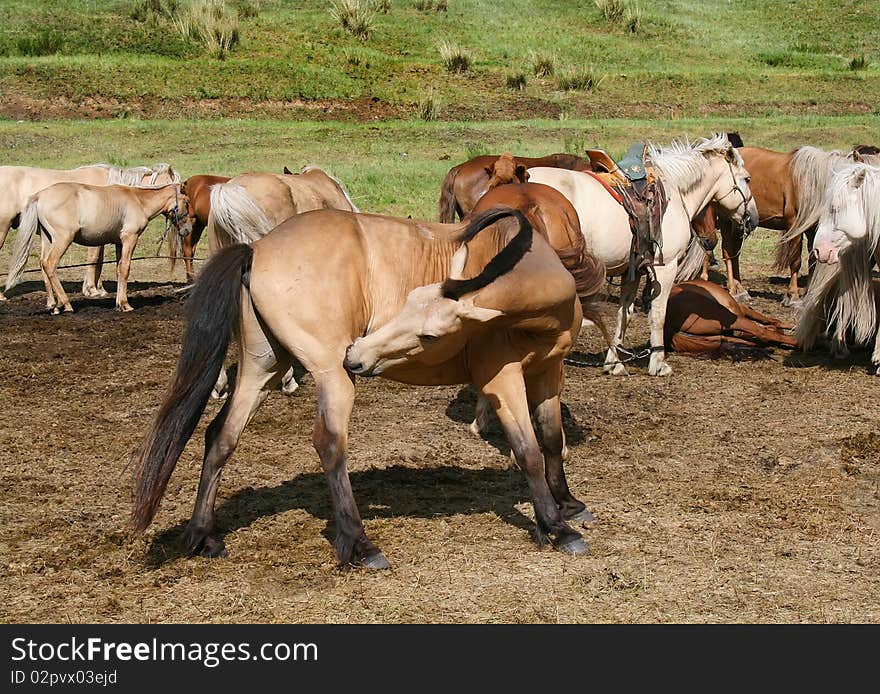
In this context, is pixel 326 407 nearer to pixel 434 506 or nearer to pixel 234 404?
pixel 234 404

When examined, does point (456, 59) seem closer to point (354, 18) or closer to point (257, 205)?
point (354, 18)

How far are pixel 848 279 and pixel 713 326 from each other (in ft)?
4.26

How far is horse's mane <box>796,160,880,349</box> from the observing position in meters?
8.23

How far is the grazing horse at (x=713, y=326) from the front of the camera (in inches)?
378

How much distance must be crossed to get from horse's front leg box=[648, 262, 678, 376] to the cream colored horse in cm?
284

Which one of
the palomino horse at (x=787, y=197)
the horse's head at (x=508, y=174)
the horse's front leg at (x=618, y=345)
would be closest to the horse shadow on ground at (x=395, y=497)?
the horse's head at (x=508, y=174)

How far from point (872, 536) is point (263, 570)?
10.5ft

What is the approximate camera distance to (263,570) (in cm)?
498

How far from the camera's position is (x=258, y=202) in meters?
8.65

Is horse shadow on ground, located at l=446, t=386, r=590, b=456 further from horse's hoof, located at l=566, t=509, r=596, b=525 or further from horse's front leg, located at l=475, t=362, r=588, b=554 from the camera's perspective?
horse's front leg, located at l=475, t=362, r=588, b=554

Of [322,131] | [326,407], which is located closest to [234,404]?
[326,407]

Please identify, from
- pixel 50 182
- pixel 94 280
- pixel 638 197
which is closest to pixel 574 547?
pixel 638 197

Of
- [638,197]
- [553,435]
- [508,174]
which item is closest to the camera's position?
[553,435]

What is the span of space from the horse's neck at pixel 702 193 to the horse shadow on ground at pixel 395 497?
368cm
